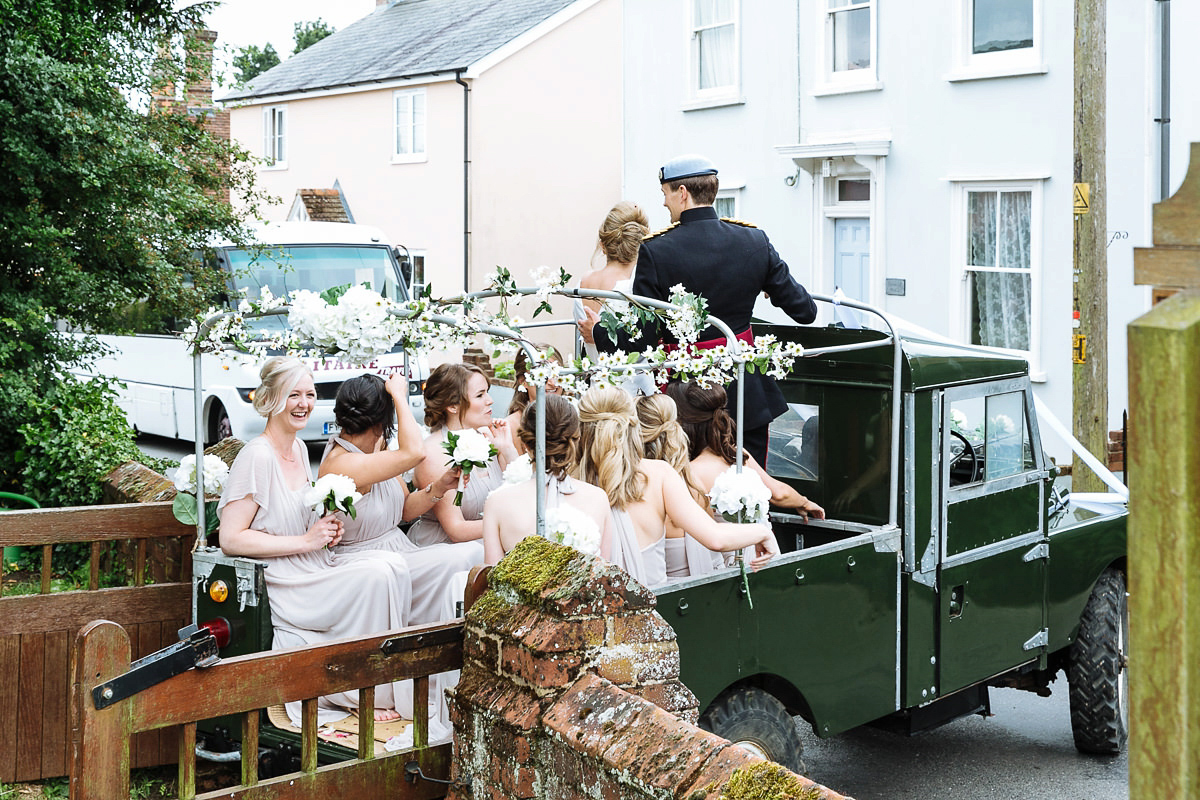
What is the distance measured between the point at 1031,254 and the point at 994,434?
9.39m

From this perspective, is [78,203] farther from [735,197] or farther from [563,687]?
[735,197]

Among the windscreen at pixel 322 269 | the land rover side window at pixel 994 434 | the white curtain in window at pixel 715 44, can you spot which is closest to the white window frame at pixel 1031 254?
the white curtain in window at pixel 715 44

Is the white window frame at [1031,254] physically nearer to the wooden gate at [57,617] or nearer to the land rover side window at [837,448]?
the land rover side window at [837,448]

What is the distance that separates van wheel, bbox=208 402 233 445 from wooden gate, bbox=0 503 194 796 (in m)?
9.25

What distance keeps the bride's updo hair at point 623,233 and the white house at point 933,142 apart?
7.89 m

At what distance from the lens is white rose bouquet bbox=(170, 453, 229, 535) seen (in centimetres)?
529

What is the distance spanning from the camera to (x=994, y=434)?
20.1 feet

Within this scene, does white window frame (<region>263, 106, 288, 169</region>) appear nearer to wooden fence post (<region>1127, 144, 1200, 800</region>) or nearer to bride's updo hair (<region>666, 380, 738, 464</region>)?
bride's updo hair (<region>666, 380, 738, 464</region>)

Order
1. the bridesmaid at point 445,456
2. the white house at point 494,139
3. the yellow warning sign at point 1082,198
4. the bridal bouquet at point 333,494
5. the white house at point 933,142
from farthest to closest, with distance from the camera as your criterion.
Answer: the white house at point 494,139
the white house at point 933,142
the yellow warning sign at point 1082,198
the bridesmaid at point 445,456
the bridal bouquet at point 333,494

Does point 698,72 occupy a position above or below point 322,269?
above

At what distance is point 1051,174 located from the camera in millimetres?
14656

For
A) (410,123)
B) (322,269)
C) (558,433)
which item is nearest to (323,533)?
(558,433)

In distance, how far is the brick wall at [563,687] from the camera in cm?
337

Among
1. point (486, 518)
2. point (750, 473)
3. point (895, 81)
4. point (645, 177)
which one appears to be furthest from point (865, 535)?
point (645, 177)
